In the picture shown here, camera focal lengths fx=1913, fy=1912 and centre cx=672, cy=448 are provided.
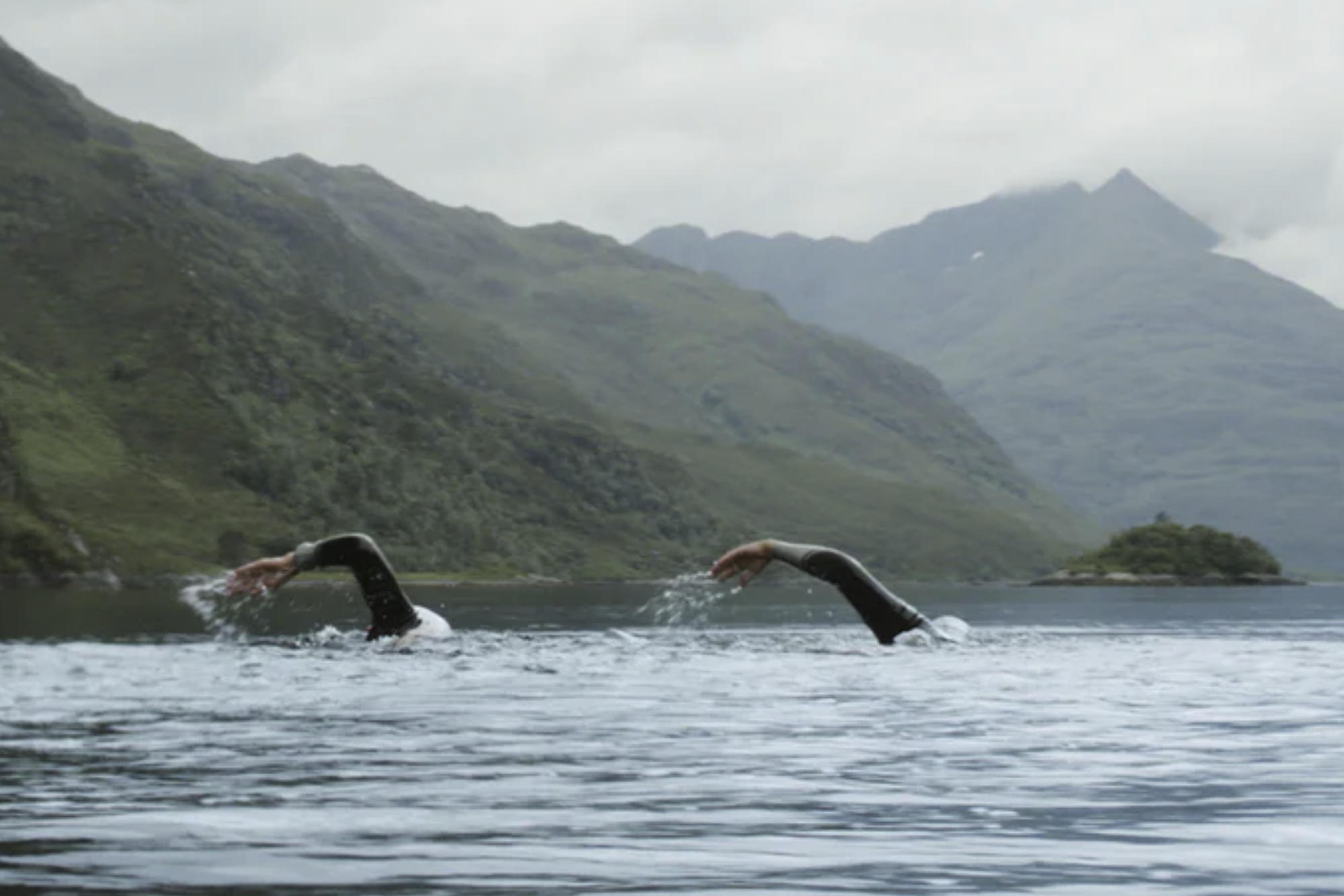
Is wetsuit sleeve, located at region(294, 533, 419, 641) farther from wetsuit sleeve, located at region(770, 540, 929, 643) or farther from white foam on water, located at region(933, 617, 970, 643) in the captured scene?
white foam on water, located at region(933, 617, 970, 643)

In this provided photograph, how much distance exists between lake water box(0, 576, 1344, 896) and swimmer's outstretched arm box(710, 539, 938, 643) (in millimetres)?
2738

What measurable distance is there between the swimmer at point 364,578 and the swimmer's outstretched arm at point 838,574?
384 inches

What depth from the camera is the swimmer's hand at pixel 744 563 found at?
5119 centimetres

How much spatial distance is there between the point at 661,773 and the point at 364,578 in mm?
31960

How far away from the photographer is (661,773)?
2494 centimetres

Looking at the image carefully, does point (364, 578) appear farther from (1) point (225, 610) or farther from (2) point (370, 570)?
(1) point (225, 610)

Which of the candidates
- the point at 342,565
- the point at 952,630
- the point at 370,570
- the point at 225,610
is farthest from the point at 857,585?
the point at 225,610

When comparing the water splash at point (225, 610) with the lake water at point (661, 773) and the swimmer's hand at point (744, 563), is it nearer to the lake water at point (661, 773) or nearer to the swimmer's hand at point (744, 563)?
the lake water at point (661, 773)

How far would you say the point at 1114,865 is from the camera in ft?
55.2

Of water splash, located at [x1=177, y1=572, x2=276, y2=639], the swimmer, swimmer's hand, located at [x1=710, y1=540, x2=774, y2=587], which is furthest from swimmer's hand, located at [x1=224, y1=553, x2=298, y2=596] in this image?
swimmer's hand, located at [x1=710, y1=540, x2=774, y2=587]

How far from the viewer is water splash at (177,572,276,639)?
60.7 meters

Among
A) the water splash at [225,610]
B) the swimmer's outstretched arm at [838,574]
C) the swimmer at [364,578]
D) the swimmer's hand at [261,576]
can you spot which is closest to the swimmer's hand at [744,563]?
the swimmer's outstretched arm at [838,574]

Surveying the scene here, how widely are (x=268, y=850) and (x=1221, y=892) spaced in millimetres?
8310

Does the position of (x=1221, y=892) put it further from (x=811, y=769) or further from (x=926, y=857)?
(x=811, y=769)
